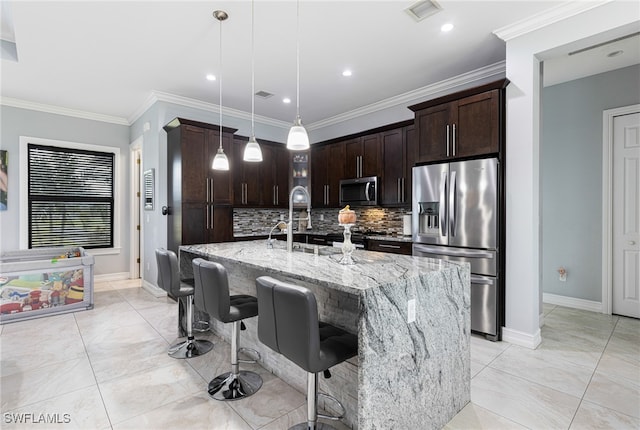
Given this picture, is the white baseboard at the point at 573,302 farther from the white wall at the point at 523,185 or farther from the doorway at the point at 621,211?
the white wall at the point at 523,185

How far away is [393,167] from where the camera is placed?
15.3ft

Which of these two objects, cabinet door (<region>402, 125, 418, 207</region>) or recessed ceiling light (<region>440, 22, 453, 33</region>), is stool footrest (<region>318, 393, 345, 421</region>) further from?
recessed ceiling light (<region>440, 22, 453, 33</region>)

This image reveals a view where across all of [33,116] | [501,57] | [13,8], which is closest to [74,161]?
[33,116]

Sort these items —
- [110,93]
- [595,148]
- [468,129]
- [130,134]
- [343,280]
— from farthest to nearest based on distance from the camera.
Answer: [130,134]
[110,93]
[595,148]
[468,129]
[343,280]

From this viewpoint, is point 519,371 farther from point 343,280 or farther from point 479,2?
point 479,2

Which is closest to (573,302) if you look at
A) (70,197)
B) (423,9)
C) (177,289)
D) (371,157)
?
(371,157)

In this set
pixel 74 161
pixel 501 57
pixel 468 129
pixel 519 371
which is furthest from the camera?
pixel 74 161

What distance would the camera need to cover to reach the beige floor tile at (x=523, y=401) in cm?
197

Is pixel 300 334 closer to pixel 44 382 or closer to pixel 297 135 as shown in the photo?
pixel 297 135

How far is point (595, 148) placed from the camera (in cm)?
402

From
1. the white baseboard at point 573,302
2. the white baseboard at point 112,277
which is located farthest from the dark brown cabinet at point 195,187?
the white baseboard at point 573,302

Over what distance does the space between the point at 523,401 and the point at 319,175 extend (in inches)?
171

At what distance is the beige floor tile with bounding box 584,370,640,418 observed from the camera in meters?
2.08

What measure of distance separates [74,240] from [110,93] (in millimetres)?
2635
